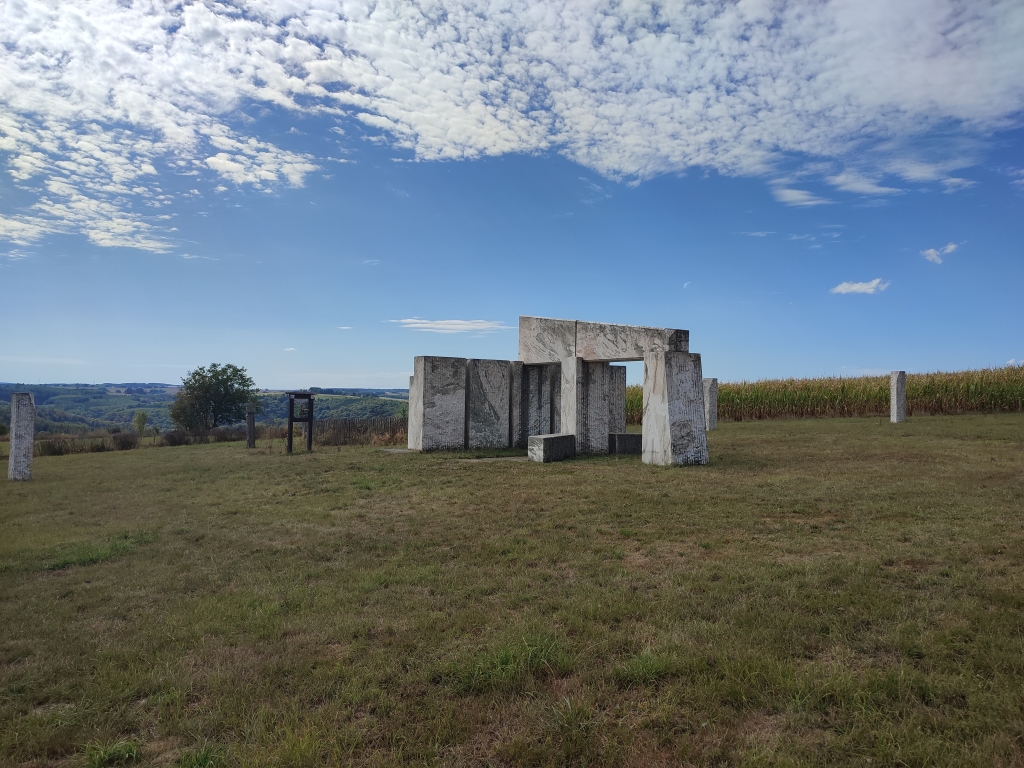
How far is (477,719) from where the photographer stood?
2916mm

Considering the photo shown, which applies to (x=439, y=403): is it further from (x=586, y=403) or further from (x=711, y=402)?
(x=711, y=402)

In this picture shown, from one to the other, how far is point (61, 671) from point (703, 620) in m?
3.79

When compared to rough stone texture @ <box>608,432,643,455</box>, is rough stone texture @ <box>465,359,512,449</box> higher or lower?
higher

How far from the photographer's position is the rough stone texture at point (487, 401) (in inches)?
588

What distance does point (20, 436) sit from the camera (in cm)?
1249

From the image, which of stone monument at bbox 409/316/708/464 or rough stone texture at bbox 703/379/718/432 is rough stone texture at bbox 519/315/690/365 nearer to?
stone monument at bbox 409/316/708/464

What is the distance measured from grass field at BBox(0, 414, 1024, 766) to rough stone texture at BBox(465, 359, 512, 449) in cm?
689

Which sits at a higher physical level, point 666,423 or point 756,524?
point 666,423

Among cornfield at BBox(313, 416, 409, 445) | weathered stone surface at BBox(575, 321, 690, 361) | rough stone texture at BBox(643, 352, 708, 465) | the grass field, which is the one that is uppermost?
weathered stone surface at BBox(575, 321, 690, 361)

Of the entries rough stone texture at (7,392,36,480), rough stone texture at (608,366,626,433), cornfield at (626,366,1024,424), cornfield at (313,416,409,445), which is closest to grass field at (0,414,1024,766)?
rough stone texture at (7,392,36,480)

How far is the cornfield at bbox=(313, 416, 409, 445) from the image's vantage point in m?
19.5

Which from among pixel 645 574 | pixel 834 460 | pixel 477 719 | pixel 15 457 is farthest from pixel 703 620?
pixel 15 457

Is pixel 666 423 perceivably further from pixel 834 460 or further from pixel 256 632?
pixel 256 632

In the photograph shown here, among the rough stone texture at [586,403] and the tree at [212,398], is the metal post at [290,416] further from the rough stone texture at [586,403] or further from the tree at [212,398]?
the tree at [212,398]
